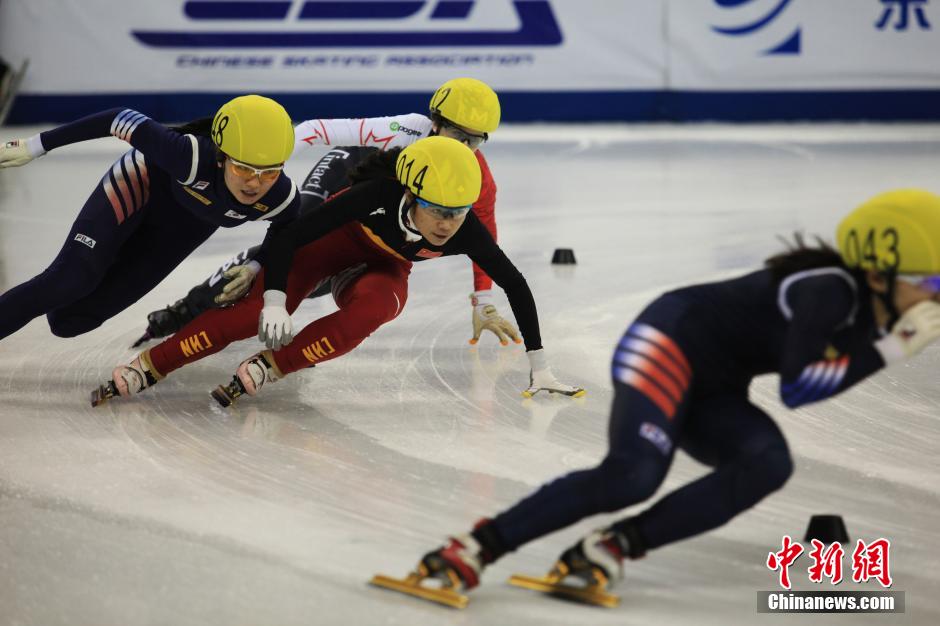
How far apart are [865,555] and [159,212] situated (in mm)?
2797

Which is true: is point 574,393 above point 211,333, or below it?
below

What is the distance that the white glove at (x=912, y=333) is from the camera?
268cm

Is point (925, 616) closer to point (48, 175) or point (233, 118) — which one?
point (233, 118)

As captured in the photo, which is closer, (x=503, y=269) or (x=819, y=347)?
(x=819, y=347)

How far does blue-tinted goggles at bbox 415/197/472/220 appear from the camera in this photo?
394cm

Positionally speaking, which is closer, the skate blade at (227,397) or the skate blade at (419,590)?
the skate blade at (419,590)

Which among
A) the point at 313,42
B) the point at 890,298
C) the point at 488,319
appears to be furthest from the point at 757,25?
the point at 890,298

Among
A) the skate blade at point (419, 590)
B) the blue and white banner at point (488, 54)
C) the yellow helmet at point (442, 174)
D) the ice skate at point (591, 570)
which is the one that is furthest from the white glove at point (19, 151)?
the blue and white banner at point (488, 54)

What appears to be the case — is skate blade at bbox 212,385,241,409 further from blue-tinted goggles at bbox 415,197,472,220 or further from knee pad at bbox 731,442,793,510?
knee pad at bbox 731,442,793,510

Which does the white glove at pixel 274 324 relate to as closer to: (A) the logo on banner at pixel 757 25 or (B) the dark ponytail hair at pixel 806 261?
(B) the dark ponytail hair at pixel 806 261

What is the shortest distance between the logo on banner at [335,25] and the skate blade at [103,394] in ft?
32.7

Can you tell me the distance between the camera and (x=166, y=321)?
5.18 m

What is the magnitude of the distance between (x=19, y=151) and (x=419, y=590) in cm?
241

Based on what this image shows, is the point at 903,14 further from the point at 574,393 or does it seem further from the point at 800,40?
the point at 574,393
